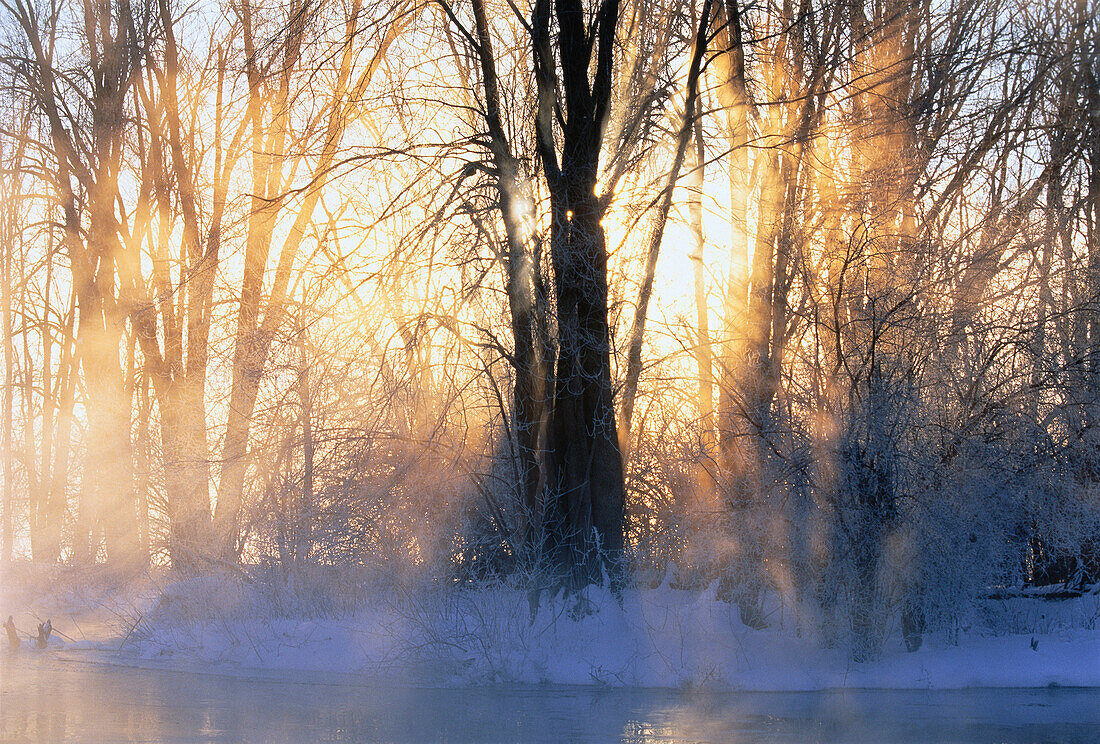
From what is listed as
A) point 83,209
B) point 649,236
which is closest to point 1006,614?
point 649,236

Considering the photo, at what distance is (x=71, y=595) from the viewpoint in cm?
1992

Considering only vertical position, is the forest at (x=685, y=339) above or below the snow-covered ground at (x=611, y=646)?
above

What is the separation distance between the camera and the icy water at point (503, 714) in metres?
8.79

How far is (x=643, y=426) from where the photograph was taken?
14898 mm

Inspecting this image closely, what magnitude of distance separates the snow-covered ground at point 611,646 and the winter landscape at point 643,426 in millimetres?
56

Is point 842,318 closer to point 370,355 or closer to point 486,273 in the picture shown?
point 486,273

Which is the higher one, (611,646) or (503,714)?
(611,646)

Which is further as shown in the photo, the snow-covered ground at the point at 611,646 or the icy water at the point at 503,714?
the snow-covered ground at the point at 611,646

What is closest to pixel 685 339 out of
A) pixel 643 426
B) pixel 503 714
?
pixel 643 426

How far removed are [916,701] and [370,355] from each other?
7.40m

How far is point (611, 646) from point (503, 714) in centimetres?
239

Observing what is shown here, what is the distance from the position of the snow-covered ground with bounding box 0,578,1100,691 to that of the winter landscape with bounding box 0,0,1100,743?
56 millimetres

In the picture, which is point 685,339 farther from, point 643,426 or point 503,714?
point 503,714

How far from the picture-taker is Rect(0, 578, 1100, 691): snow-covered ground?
11.3m
